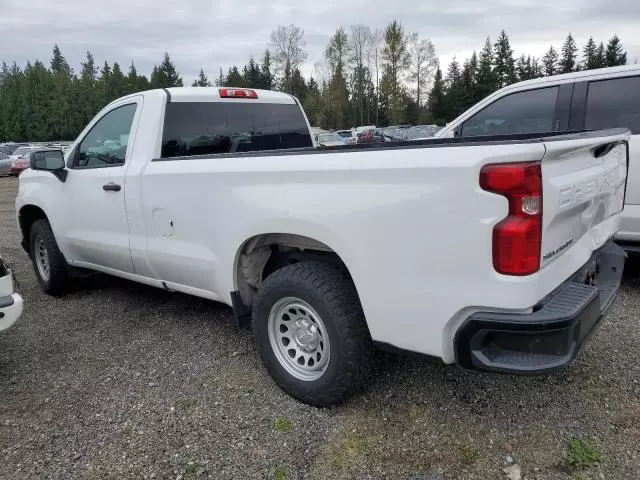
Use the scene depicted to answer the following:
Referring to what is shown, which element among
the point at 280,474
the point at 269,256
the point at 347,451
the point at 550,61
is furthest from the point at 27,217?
the point at 550,61

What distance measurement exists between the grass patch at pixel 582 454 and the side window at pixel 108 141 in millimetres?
3610

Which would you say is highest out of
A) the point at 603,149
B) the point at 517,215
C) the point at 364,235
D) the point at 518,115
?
the point at 518,115

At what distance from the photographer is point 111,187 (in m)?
4.20

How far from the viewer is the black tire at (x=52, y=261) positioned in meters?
5.29

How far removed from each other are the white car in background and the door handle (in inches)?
37.4

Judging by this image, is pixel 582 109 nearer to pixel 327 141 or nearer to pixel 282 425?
pixel 282 425

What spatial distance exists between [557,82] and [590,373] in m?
2.97

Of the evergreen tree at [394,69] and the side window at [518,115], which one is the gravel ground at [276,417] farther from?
the evergreen tree at [394,69]

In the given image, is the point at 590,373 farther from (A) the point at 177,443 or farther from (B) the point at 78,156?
(B) the point at 78,156

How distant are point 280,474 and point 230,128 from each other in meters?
2.90

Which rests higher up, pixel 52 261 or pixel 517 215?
pixel 517 215

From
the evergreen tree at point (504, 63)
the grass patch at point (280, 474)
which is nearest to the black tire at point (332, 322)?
the grass patch at point (280, 474)

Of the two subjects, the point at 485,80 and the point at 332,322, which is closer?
the point at 332,322

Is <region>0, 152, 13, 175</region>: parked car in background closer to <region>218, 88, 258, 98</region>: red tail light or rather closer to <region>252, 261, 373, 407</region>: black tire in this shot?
<region>218, 88, 258, 98</region>: red tail light
